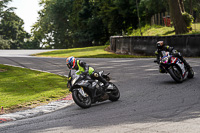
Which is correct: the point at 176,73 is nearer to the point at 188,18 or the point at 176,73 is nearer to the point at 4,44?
the point at 188,18

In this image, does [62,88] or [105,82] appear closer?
[105,82]

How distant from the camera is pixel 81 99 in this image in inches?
351

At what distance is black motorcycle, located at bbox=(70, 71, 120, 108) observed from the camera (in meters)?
8.86

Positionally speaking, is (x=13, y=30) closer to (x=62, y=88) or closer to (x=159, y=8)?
(x=159, y=8)

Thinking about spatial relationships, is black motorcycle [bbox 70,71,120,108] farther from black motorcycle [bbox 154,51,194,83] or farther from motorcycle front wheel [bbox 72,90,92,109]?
black motorcycle [bbox 154,51,194,83]

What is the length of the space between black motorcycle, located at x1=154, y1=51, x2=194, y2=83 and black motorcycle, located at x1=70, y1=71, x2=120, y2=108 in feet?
10.9

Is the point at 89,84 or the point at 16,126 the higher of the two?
the point at 89,84

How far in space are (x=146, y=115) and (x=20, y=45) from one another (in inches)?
3199

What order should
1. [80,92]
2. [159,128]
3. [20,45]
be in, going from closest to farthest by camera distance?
[159,128] < [80,92] < [20,45]

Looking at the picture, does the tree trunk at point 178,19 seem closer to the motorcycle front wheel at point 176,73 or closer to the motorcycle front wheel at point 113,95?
the motorcycle front wheel at point 176,73

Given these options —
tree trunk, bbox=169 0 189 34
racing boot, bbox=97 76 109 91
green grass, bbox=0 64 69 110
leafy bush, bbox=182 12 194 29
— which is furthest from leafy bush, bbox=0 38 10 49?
racing boot, bbox=97 76 109 91

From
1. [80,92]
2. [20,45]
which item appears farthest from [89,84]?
[20,45]

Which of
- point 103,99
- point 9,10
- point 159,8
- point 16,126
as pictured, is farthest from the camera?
point 9,10

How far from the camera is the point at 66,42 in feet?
271
